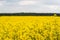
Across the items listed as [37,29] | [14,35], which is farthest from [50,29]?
[14,35]

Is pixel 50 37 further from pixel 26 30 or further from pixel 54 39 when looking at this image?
pixel 26 30

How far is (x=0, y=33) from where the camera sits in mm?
7855

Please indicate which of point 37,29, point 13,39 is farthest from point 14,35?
point 37,29

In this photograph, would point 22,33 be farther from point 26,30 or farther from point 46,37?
point 46,37

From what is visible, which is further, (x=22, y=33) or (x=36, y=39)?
(x=22, y=33)

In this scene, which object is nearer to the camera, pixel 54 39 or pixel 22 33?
pixel 54 39

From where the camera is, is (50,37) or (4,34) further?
(4,34)

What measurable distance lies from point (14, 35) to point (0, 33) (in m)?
0.54

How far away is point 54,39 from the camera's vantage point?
714 centimetres

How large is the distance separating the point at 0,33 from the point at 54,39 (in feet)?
5.25

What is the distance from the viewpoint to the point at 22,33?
301 inches

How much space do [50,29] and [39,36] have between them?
1.74ft

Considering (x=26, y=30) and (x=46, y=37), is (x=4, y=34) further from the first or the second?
(x=46, y=37)

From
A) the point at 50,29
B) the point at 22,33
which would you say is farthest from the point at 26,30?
the point at 50,29
